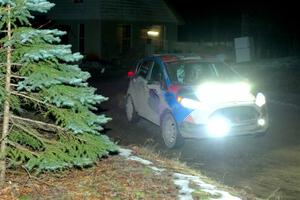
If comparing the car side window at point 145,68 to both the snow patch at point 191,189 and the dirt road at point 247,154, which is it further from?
the snow patch at point 191,189

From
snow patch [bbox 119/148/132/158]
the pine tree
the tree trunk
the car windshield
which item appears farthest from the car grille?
the tree trunk

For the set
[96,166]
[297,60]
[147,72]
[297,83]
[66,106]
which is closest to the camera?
[66,106]

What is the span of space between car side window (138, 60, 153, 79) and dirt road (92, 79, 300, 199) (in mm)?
1212

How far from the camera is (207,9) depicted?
134 feet

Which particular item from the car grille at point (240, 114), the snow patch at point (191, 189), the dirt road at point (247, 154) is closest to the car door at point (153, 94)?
the dirt road at point (247, 154)

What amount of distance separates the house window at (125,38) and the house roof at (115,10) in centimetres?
63

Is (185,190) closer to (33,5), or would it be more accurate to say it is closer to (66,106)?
(66,106)

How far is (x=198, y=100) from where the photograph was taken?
9570 mm

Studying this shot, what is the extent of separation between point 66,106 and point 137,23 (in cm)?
2782

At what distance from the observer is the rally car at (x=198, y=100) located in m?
9.49

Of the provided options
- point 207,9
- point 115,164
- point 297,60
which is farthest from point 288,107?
point 207,9

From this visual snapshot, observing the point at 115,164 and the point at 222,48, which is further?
the point at 222,48

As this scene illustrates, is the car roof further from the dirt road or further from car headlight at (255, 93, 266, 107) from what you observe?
the dirt road

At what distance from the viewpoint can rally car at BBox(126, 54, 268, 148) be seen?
31.1 feet
